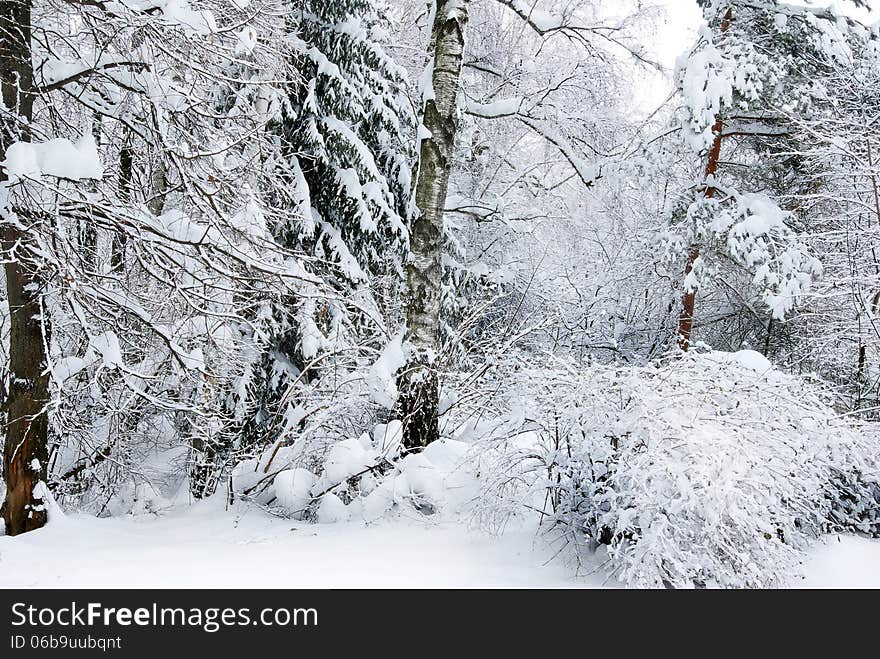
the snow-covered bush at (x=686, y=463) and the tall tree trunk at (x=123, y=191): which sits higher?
the tall tree trunk at (x=123, y=191)

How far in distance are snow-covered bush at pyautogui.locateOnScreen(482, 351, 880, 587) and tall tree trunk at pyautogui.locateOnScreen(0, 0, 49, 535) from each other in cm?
303

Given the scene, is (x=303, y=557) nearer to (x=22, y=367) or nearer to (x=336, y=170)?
(x=22, y=367)

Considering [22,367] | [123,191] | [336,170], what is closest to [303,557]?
[22,367]

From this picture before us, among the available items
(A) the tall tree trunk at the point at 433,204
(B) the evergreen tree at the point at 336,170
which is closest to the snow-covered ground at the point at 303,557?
(A) the tall tree trunk at the point at 433,204

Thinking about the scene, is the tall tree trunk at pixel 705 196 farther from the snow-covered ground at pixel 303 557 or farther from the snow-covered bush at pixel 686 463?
the snow-covered ground at pixel 303 557

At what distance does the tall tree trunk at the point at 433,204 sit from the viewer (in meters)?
5.36

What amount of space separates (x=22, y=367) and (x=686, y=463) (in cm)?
400

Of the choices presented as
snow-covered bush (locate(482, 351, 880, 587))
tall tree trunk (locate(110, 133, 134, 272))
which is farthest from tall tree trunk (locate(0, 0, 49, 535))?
snow-covered bush (locate(482, 351, 880, 587))

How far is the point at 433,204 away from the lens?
18.3 feet

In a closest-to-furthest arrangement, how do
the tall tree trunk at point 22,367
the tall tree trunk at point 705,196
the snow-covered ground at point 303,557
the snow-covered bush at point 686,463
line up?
1. the snow-covered bush at point 686,463
2. the snow-covered ground at point 303,557
3. the tall tree trunk at point 22,367
4. the tall tree trunk at point 705,196

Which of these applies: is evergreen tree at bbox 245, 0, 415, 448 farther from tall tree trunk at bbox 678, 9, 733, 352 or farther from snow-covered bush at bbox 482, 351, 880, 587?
tall tree trunk at bbox 678, 9, 733, 352

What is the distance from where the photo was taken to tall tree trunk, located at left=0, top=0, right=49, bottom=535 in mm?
4188

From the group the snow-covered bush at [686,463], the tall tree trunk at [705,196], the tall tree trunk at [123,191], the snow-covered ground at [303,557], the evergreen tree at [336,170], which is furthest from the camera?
the tall tree trunk at [705,196]

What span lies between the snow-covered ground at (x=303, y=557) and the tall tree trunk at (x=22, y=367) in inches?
10.3
